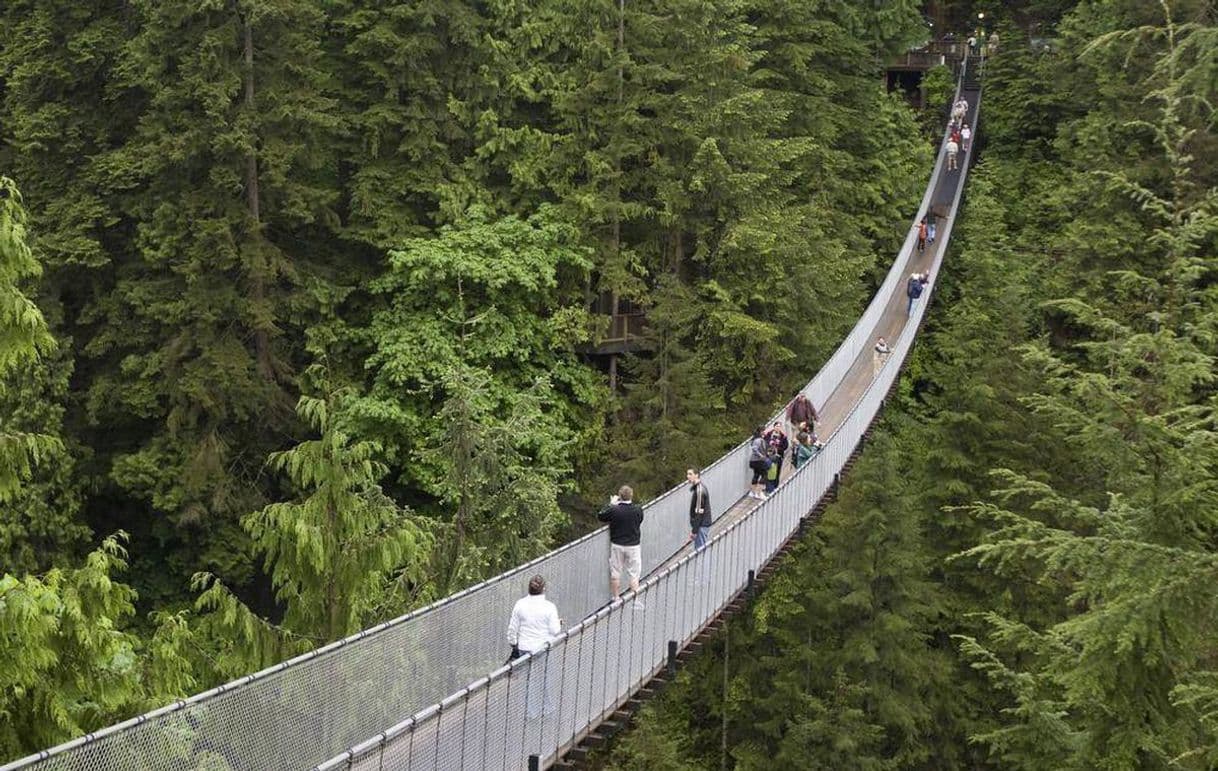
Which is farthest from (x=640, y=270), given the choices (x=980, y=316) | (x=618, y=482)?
(x=980, y=316)

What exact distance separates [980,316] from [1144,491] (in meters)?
11.8

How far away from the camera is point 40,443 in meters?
6.73

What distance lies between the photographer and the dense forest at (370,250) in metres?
18.5

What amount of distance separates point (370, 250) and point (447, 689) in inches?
572

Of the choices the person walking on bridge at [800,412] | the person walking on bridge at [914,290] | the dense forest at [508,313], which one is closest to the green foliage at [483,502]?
the dense forest at [508,313]

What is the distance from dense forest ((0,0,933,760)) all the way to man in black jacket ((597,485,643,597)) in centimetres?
741

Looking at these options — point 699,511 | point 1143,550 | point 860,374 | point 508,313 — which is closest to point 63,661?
point 1143,550

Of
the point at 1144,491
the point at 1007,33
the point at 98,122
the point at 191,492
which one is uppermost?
the point at 1007,33

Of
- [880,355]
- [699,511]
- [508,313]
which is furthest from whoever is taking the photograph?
[880,355]

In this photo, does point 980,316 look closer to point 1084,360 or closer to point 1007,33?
point 1084,360

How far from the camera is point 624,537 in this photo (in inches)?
376

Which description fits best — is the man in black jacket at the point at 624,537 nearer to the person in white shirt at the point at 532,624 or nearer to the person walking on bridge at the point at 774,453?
the person in white shirt at the point at 532,624

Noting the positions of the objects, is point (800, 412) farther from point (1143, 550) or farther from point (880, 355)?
point (1143, 550)

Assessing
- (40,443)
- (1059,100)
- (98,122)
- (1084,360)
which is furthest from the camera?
(1059,100)
